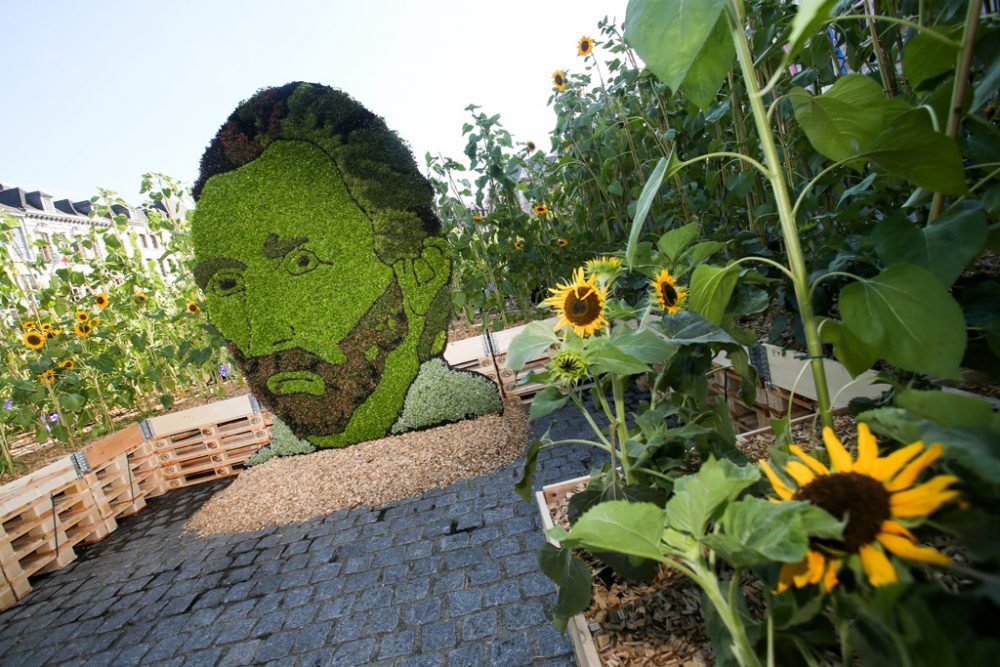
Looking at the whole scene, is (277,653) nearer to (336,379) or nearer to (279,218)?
(336,379)

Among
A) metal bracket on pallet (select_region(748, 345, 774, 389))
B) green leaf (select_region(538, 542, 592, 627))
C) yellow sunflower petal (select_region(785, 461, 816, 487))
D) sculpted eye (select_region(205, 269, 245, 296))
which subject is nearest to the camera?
yellow sunflower petal (select_region(785, 461, 816, 487))

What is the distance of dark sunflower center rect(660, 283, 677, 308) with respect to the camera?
1.05 meters

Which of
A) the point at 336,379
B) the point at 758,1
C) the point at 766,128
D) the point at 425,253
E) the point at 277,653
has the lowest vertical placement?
the point at 277,653

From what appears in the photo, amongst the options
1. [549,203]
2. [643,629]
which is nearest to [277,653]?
[643,629]

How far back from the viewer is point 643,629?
36.6 inches

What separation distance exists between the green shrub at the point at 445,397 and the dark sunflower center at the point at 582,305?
9.57ft

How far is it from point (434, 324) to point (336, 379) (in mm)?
872

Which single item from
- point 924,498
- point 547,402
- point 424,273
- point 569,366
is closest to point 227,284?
point 424,273

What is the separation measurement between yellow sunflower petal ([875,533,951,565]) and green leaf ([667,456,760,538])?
15 cm

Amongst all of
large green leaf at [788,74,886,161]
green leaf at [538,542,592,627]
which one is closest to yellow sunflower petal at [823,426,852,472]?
large green leaf at [788,74,886,161]

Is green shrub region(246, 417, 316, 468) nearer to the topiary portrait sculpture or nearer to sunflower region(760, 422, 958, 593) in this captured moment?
the topiary portrait sculpture

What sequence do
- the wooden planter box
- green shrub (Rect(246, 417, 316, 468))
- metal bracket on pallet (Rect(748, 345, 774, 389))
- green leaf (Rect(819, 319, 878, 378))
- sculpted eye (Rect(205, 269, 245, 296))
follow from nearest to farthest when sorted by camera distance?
green leaf (Rect(819, 319, 878, 378)) < metal bracket on pallet (Rect(748, 345, 774, 389)) < the wooden planter box < sculpted eye (Rect(205, 269, 245, 296)) < green shrub (Rect(246, 417, 316, 468))

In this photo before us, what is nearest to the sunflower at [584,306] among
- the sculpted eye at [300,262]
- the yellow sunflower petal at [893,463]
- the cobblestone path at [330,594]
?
the yellow sunflower petal at [893,463]

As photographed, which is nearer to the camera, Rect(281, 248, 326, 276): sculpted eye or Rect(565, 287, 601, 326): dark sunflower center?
Rect(565, 287, 601, 326): dark sunflower center
